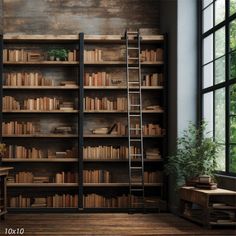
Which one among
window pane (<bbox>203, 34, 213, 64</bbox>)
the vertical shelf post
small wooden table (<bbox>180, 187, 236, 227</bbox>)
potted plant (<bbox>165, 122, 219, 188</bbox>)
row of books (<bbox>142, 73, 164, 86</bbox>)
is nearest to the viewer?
small wooden table (<bbox>180, 187, 236, 227</bbox>)

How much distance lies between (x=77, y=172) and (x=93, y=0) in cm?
370

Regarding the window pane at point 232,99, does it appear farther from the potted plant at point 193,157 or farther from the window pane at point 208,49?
the window pane at point 208,49

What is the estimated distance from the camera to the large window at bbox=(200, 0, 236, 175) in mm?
9539

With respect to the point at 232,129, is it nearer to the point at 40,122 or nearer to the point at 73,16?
the point at 40,122

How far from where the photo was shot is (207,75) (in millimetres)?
10891

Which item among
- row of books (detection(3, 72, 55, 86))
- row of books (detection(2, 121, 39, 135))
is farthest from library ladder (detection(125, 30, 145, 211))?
row of books (detection(2, 121, 39, 135))

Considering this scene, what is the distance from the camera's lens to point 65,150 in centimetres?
1200

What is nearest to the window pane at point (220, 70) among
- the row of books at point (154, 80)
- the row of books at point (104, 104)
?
the row of books at point (154, 80)

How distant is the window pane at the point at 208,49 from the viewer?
35.2 ft

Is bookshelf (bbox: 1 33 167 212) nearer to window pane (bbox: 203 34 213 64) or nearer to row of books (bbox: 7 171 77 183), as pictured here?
row of books (bbox: 7 171 77 183)

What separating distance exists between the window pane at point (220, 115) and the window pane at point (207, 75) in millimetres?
533

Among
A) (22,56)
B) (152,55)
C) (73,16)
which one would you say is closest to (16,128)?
(22,56)

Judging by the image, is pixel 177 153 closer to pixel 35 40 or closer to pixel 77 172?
pixel 77 172

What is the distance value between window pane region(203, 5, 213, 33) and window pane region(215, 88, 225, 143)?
4.39 feet
